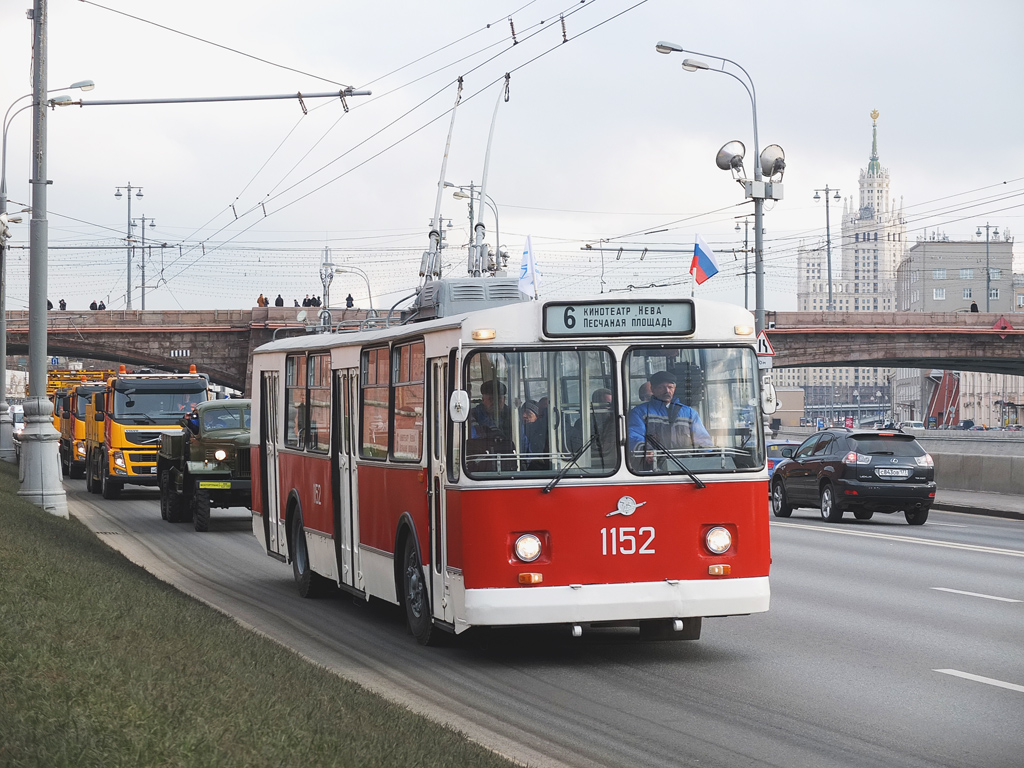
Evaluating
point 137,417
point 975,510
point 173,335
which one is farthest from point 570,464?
point 173,335

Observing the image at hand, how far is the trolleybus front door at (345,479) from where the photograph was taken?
12281 millimetres

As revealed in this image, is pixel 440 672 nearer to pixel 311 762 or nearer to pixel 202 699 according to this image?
pixel 202 699

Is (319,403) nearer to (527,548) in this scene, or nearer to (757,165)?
(527,548)

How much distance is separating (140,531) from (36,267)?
4275 mm

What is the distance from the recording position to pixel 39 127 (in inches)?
882

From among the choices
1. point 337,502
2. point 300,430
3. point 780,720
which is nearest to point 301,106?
point 300,430

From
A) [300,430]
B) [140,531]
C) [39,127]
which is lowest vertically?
[140,531]

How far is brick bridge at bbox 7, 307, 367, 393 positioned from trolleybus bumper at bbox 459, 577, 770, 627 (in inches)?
2662

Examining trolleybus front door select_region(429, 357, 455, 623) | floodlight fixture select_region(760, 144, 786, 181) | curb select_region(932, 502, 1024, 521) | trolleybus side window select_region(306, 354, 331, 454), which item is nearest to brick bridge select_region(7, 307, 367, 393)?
floodlight fixture select_region(760, 144, 786, 181)

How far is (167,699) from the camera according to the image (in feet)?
20.9

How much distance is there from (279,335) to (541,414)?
69.0 m

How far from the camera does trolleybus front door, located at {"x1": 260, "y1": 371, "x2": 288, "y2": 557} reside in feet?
49.5

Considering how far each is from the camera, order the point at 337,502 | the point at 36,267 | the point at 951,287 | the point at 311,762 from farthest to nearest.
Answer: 1. the point at 951,287
2. the point at 36,267
3. the point at 337,502
4. the point at 311,762

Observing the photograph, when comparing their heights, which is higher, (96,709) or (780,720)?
(96,709)
